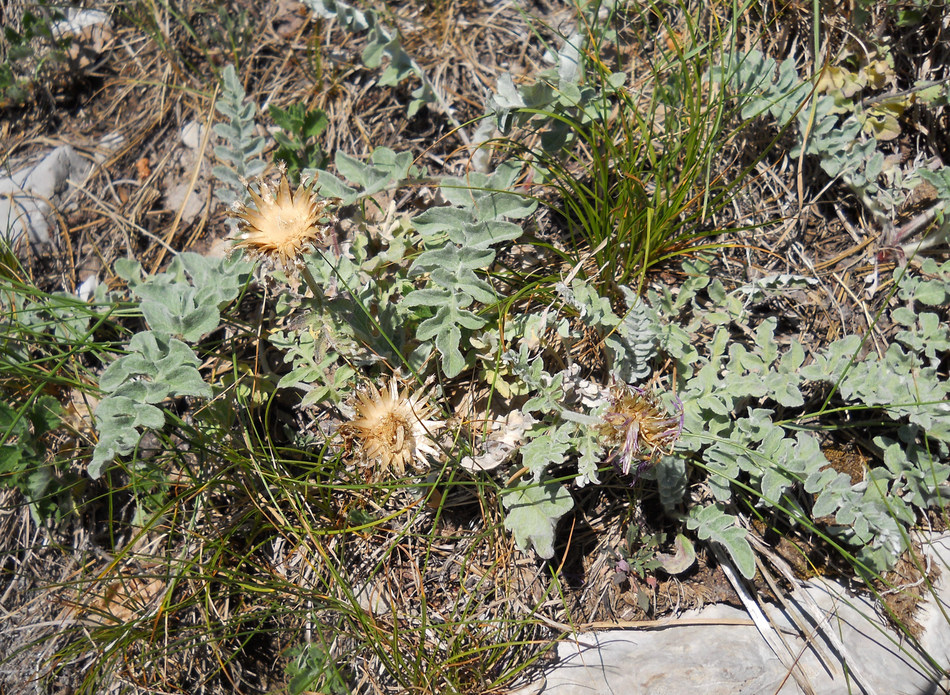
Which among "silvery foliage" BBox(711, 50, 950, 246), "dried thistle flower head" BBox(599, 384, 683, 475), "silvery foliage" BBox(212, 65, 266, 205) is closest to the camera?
"dried thistle flower head" BBox(599, 384, 683, 475)

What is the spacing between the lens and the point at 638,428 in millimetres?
2080

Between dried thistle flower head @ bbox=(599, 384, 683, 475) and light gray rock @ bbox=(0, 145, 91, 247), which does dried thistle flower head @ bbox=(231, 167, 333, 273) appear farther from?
light gray rock @ bbox=(0, 145, 91, 247)

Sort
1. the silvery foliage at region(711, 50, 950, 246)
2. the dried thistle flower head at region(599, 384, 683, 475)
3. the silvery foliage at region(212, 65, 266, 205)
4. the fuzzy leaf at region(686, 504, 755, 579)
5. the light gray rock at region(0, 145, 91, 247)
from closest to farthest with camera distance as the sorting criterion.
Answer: the dried thistle flower head at region(599, 384, 683, 475)
the fuzzy leaf at region(686, 504, 755, 579)
the silvery foliage at region(711, 50, 950, 246)
the silvery foliage at region(212, 65, 266, 205)
the light gray rock at region(0, 145, 91, 247)

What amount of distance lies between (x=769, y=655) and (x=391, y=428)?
160 centimetres

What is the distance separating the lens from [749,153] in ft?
9.70

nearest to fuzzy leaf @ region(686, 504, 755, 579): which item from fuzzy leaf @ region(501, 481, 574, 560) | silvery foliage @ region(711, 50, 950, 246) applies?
fuzzy leaf @ region(501, 481, 574, 560)

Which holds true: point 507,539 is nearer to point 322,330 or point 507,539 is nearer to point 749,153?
point 322,330

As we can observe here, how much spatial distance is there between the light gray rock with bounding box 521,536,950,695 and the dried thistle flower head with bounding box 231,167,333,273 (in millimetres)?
1781

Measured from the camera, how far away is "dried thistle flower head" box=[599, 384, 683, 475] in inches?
81.8

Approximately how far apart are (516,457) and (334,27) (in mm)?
2492

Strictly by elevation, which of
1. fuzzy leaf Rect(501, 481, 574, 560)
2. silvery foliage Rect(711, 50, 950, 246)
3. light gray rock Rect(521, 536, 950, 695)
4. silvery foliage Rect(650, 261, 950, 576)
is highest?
silvery foliage Rect(711, 50, 950, 246)

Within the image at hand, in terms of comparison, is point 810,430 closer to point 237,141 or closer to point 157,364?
point 157,364

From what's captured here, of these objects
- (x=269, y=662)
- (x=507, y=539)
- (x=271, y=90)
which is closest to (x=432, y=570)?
(x=507, y=539)

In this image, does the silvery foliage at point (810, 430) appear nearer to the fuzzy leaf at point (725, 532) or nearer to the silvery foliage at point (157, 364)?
the fuzzy leaf at point (725, 532)
